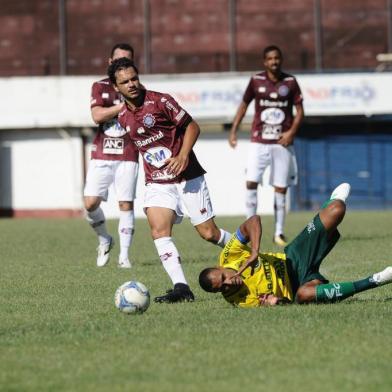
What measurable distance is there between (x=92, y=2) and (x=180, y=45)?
131 inches

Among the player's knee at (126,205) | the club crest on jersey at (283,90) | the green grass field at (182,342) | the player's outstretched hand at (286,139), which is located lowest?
the green grass field at (182,342)

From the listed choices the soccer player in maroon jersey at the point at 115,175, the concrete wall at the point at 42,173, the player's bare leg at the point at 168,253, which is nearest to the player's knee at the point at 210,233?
the player's bare leg at the point at 168,253

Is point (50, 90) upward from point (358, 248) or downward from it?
upward

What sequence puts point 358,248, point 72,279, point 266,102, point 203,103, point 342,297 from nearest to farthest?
point 342,297
point 72,279
point 358,248
point 266,102
point 203,103

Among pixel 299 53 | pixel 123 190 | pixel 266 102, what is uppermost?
pixel 299 53

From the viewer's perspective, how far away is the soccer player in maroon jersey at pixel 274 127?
54.1ft

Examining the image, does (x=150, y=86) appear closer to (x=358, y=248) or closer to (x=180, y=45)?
(x=180, y=45)

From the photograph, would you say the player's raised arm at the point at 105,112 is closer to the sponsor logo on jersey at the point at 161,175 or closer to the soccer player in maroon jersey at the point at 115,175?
the soccer player in maroon jersey at the point at 115,175

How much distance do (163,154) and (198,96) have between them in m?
24.3

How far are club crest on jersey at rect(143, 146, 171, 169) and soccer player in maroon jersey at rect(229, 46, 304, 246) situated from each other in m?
6.30

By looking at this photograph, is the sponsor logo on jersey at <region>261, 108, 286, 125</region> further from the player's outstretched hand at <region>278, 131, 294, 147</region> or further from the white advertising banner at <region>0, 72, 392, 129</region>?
the white advertising banner at <region>0, 72, 392, 129</region>

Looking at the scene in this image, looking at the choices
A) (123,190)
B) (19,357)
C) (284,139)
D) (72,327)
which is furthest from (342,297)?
(284,139)

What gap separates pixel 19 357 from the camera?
23.3ft

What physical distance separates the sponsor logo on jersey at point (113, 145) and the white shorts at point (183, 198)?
3.52 meters
